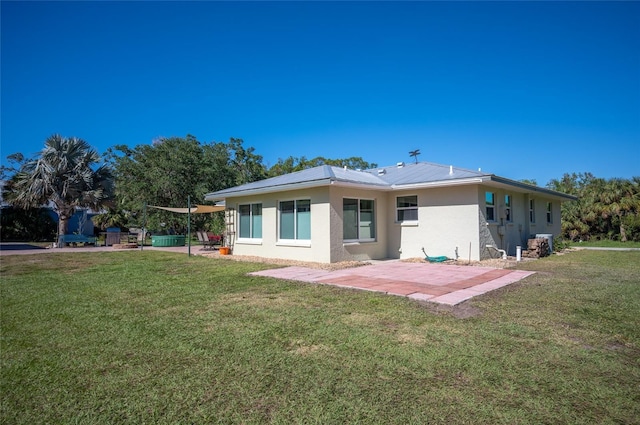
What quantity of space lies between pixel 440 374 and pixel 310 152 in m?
39.5

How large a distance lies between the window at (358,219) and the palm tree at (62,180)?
19.4 meters

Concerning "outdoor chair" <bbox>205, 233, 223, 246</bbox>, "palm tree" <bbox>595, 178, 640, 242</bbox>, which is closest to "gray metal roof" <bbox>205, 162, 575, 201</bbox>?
"outdoor chair" <bbox>205, 233, 223, 246</bbox>

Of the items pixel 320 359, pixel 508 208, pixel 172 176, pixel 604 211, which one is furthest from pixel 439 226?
pixel 172 176

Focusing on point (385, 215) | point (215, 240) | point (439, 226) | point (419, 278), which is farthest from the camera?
point (215, 240)

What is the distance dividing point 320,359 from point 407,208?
10622mm

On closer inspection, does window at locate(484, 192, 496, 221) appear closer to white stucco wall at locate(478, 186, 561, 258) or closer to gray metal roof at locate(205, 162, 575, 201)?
white stucco wall at locate(478, 186, 561, 258)

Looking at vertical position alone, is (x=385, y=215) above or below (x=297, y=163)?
below

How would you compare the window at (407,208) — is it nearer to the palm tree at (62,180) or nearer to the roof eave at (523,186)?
Result: the roof eave at (523,186)

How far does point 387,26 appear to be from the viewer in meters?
13.3

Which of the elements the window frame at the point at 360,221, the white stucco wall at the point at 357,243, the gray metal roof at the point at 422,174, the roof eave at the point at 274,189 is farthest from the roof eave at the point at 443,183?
the roof eave at the point at 274,189

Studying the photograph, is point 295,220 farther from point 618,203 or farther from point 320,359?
point 618,203

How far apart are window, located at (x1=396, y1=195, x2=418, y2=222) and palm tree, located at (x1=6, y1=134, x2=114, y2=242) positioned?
20.5 m

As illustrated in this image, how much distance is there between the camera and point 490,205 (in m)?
12.8

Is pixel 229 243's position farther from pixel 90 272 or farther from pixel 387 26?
pixel 387 26
